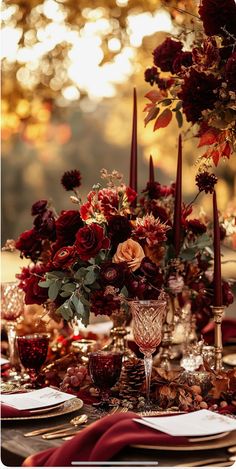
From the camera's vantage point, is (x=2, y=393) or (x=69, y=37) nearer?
(x=2, y=393)

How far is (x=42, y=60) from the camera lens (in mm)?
3727

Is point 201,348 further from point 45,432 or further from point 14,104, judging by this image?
point 14,104

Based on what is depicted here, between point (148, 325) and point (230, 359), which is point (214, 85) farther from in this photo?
point (230, 359)

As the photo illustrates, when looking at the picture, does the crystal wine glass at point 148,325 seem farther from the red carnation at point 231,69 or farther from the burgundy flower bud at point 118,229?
the red carnation at point 231,69

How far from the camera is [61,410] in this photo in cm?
147

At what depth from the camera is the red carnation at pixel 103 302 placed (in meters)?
1.62

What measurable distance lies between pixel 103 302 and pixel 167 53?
0.64 metres

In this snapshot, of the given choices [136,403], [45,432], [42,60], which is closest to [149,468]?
[45,432]

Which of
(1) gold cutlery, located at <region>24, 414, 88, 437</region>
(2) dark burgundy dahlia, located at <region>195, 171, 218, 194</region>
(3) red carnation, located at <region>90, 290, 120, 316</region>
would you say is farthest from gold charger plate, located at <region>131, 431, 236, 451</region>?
(2) dark burgundy dahlia, located at <region>195, 171, 218, 194</region>

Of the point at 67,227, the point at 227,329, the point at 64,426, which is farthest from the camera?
the point at 227,329

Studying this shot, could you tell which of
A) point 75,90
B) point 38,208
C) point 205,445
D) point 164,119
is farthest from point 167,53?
point 75,90

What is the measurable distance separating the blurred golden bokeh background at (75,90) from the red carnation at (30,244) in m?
0.44

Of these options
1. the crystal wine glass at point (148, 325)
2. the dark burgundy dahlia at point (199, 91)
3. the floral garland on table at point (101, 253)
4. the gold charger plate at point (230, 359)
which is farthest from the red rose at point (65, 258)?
the gold charger plate at point (230, 359)

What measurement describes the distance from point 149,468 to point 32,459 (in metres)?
0.19
